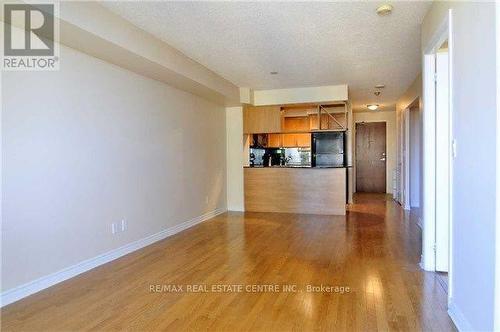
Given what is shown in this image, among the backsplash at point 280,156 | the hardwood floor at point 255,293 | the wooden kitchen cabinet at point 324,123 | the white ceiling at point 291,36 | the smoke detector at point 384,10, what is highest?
the white ceiling at point 291,36

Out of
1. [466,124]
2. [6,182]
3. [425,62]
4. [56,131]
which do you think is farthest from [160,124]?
[466,124]

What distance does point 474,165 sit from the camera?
1890 mm

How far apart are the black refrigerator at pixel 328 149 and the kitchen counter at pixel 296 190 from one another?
0.79 meters

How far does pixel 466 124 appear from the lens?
6.68ft

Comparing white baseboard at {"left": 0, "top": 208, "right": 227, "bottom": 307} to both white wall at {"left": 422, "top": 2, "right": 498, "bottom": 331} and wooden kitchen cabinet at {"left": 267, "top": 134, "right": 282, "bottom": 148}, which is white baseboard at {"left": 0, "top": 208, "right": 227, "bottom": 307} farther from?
wooden kitchen cabinet at {"left": 267, "top": 134, "right": 282, "bottom": 148}

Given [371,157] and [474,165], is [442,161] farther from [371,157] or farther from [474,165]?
[371,157]

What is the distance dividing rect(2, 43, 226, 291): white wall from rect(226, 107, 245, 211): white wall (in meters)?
1.70

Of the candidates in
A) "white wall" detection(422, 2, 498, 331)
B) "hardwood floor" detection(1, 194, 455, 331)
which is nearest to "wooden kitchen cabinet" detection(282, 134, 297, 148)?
"hardwood floor" detection(1, 194, 455, 331)

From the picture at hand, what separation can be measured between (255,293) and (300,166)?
14.8ft

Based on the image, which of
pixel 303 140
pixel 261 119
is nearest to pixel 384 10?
pixel 261 119

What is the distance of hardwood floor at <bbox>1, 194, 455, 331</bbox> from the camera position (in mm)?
2229

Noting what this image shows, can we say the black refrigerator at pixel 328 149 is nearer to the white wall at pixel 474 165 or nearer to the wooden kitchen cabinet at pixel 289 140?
the wooden kitchen cabinet at pixel 289 140

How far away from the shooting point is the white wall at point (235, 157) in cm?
679

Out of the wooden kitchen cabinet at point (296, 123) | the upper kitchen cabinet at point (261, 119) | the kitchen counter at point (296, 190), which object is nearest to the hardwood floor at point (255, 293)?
the kitchen counter at point (296, 190)
